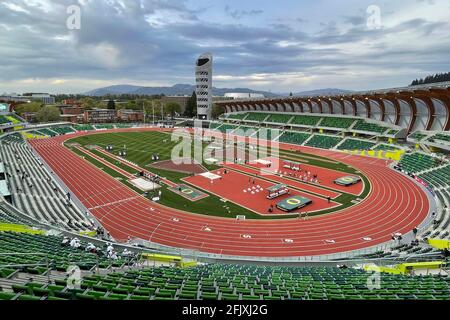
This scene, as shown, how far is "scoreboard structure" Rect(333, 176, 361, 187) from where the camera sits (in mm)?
36350

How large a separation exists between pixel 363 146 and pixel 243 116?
47.2 meters

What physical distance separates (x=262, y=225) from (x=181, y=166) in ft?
75.4

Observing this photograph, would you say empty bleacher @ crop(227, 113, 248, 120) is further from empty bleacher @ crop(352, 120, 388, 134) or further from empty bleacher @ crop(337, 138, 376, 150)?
empty bleacher @ crop(337, 138, 376, 150)

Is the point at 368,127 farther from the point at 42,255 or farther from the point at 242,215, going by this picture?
the point at 42,255

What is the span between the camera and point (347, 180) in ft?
122

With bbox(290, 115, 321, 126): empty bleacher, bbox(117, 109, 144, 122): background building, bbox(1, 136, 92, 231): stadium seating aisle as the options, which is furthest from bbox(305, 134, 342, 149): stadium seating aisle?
bbox(117, 109, 144, 122): background building

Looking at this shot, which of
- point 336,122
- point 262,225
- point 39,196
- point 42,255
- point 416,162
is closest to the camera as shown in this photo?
point 42,255

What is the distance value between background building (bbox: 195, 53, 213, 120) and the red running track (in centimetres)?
7525

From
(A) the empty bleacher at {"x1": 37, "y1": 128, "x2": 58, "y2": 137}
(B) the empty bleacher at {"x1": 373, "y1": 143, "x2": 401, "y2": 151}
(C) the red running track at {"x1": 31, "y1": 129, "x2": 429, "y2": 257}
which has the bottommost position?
(C) the red running track at {"x1": 31, "y1": 129, "x2": 429, "y2": 257}

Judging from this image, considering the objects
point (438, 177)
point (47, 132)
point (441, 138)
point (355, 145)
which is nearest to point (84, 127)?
point (47, 132)

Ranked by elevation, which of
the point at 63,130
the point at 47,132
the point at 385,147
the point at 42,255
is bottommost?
the point at 42,255

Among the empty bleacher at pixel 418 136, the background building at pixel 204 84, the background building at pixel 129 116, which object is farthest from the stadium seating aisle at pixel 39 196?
the background building at pixel 129 116

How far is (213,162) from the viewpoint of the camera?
4753cm

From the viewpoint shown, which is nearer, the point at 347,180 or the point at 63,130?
the point at 347,180
